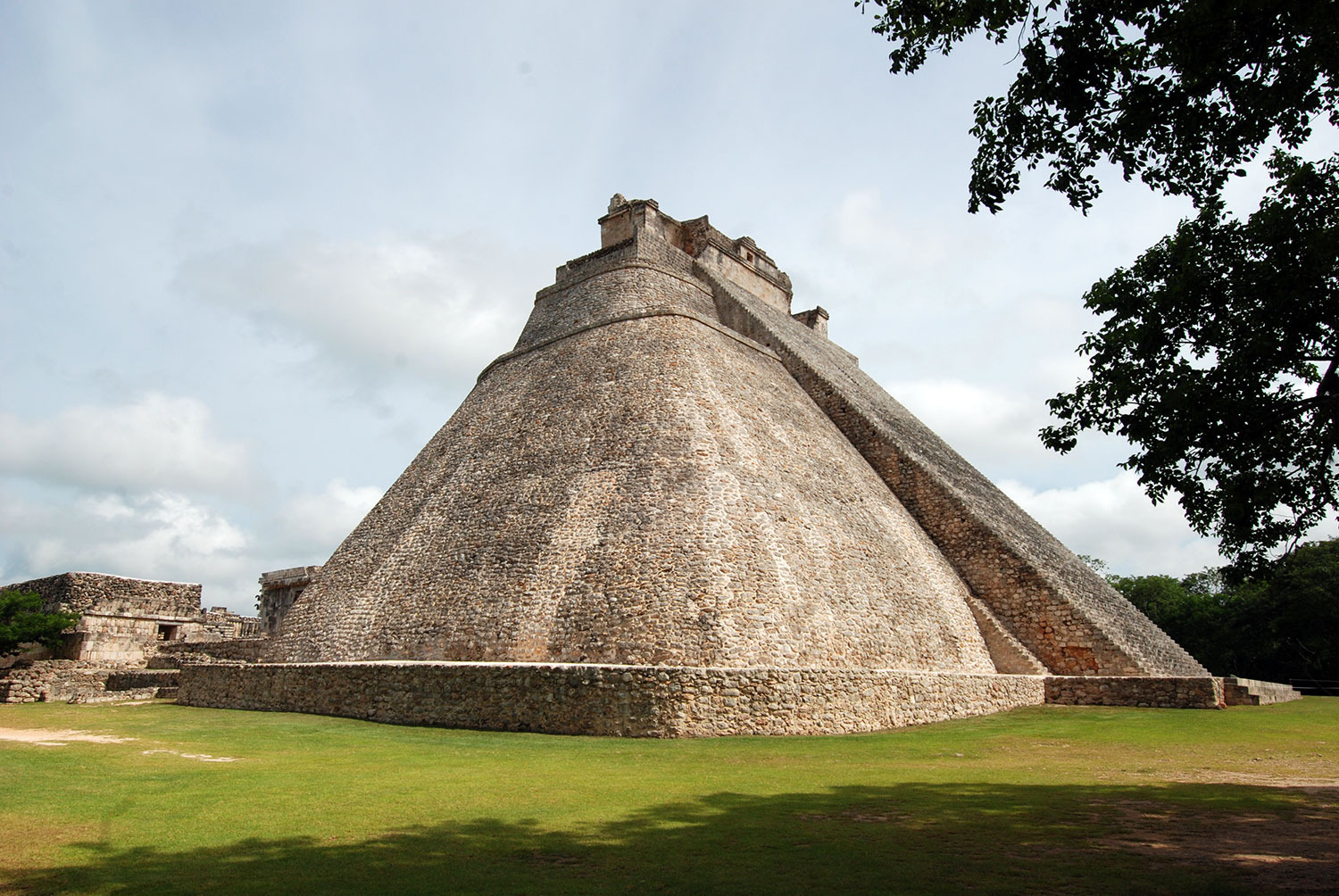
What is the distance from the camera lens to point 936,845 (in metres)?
4.71

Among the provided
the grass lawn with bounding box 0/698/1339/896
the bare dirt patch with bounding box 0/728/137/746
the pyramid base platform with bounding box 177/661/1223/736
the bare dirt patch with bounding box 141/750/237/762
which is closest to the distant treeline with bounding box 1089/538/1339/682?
the pyramid base platform with bounding box 177/661/1223/736

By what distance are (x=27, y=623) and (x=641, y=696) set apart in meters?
19.5

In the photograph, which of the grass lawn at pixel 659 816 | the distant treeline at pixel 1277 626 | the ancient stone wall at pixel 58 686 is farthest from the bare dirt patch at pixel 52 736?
the distant treeline at pixel 1277 626

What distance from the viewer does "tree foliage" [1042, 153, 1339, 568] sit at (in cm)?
623

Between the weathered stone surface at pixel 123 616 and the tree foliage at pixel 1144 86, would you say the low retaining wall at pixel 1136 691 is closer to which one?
the tree foliage at pixel 1144 86

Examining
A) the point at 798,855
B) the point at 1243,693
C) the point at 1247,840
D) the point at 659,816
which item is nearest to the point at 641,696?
the point at 659,816

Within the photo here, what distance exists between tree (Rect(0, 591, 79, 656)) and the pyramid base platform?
1117 centimetres

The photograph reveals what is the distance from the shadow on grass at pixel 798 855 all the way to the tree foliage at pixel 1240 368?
2.29 m

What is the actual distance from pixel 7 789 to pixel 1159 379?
9.35m

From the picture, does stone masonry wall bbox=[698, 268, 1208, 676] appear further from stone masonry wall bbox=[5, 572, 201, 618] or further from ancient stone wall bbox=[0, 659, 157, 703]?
stone masonry wall bbox=[5, 572, 201, 618]

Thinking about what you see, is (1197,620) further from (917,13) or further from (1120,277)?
(917,13)

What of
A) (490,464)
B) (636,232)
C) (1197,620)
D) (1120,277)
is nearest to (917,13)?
(1120,277)

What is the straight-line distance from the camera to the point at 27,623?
2105 cm

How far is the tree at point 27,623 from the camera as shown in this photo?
20875 mm
